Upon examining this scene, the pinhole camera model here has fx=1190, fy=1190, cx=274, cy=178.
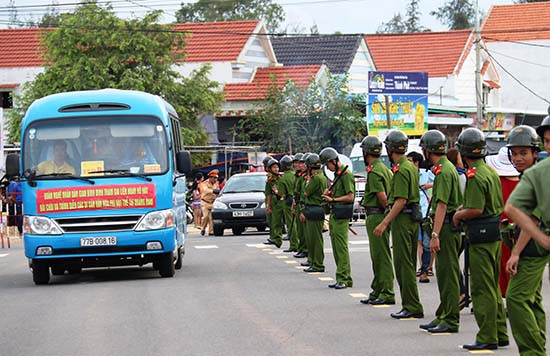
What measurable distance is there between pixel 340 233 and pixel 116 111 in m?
4.25

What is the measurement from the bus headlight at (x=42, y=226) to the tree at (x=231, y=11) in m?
77.9

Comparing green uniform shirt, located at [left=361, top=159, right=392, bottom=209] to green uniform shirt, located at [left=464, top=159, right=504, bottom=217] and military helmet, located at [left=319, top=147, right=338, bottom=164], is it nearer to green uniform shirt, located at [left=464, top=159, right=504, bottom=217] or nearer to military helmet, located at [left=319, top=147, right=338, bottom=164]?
military helmet, located at [left=319, top=147, right=338, bottom=164]

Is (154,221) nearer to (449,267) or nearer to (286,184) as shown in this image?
(449,267)

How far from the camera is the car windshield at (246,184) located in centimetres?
3266

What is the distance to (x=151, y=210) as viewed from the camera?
57.1ft

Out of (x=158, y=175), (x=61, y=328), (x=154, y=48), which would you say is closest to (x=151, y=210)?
(x=158, y=175)

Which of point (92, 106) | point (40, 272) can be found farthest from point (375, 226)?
point (40, 272)

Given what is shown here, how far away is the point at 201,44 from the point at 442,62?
15.1 m

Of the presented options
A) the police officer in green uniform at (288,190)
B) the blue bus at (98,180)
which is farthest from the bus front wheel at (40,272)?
the police officer in green uniform at (288,190)

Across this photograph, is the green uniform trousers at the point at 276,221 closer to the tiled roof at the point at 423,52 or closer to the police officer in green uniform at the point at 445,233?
the police officer in green uniform at the point at 445,233

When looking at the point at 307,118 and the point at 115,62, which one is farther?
the point at 307,118

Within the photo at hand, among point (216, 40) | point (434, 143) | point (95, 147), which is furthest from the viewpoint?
point (216, 40)

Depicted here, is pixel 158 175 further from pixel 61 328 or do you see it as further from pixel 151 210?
pixel 61 328

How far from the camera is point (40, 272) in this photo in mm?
18125
